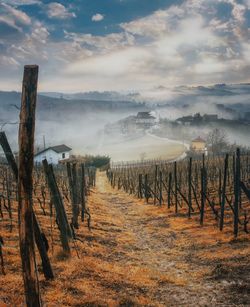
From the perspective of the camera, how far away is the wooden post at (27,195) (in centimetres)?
553

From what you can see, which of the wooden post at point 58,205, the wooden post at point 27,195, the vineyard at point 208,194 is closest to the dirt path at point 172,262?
the vineyard at point 208,194

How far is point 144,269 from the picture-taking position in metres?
10.6

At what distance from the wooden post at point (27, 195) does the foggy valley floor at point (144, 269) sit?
180 centimetres

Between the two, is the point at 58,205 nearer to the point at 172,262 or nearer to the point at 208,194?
the point at 172,262

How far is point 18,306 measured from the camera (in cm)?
683

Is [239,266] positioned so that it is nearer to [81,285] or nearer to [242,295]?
[242,295]

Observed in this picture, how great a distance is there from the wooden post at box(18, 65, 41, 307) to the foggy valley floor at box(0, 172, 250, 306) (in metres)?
1.80

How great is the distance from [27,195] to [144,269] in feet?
20.6

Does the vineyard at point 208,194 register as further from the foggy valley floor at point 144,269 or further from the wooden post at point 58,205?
the wooden post at point 58,205

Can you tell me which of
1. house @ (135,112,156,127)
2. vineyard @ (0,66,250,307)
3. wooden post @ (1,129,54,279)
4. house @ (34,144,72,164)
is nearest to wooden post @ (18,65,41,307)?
vineyard @ (0,66,250,307)

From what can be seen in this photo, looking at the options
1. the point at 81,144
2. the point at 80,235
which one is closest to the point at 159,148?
the point at 81,144

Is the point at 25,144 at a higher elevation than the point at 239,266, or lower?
higher

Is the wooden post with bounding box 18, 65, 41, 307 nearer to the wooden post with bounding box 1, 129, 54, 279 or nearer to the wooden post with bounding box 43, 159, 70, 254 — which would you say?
the wooden post with bounding box 1, 129, 54, 279

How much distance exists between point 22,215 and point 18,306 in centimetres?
254
